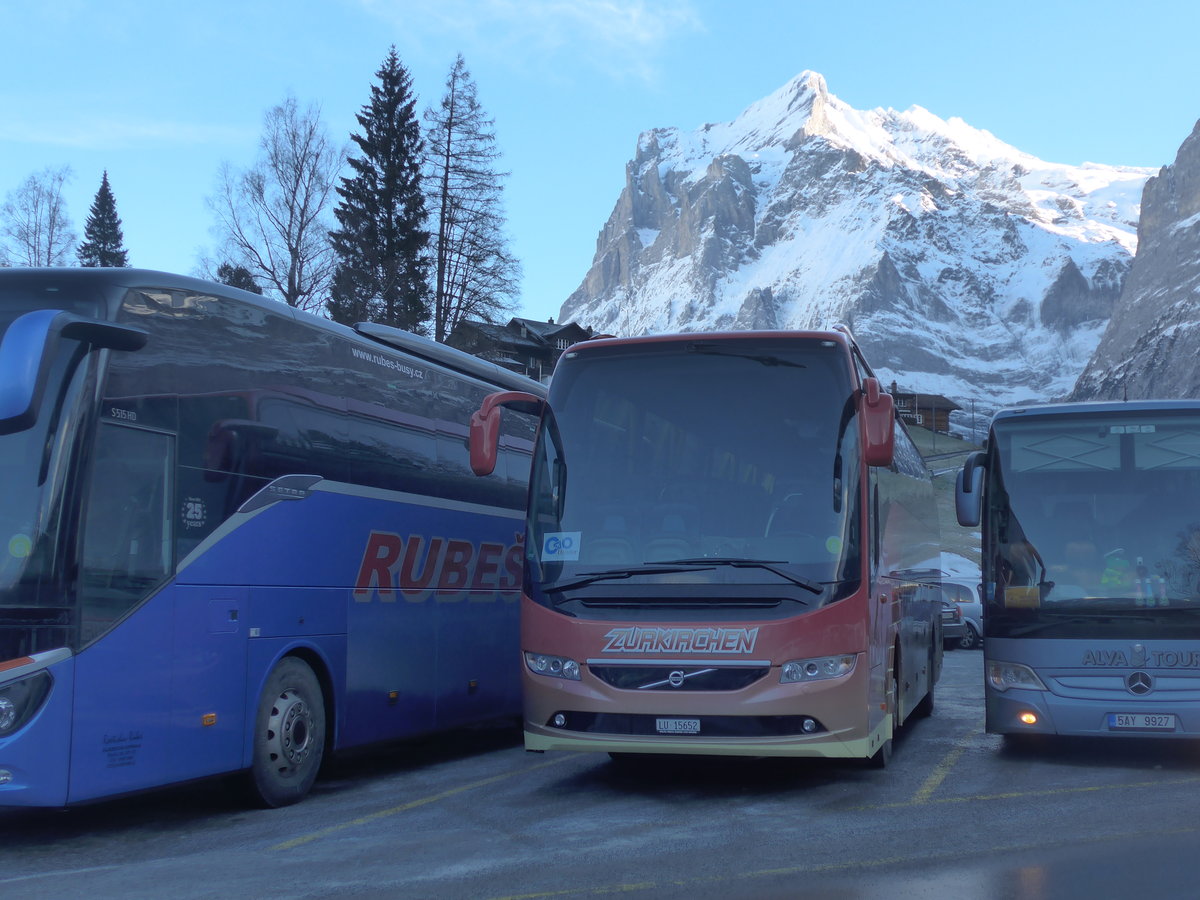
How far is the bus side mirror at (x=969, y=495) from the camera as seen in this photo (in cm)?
1037

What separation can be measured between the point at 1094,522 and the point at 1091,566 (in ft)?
1.15

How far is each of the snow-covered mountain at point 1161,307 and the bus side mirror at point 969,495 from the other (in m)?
143

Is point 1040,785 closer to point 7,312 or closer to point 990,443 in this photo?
point 990,443

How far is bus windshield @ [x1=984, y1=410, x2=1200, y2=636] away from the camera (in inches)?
391

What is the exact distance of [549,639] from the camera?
8.34 m

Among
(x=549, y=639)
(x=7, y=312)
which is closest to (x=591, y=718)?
(x=549, y=639)

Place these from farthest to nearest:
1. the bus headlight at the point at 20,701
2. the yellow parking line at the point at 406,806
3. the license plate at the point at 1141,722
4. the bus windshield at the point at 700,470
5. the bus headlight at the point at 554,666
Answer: the license plate at the point at 1141,722, the bus headlight at the point at 554,666, the bus windshield at the point at 700,470, the yellow parking line at the point at 406,806, the bus headlight at the point at 20,701

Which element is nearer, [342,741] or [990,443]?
[342,741]

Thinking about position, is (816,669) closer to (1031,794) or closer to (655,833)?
(655,833)

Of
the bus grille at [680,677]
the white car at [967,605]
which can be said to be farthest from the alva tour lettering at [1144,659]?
the white car at [967,605]

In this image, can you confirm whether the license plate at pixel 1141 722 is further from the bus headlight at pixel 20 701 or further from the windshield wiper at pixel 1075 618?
the bus headlight at pixel 20 701

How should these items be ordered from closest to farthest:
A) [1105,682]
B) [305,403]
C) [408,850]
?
[408,850]
[305,403]
[1105,682]

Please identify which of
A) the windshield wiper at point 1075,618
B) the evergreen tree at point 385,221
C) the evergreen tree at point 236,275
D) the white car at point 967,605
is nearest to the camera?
the windshield wiper at point 1075,618

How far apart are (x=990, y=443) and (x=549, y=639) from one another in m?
4.34
